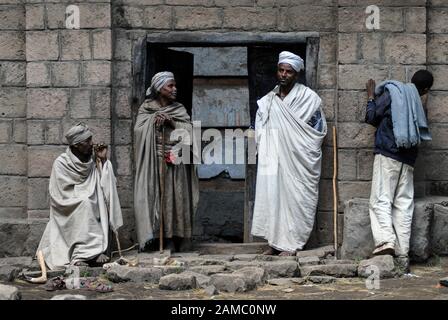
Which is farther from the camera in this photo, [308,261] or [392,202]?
[392,202]

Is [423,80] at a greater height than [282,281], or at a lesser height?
greater

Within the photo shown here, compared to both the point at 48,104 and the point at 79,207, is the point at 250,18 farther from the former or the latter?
the point at 79,207

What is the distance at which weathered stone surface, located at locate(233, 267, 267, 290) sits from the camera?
9.23 metres

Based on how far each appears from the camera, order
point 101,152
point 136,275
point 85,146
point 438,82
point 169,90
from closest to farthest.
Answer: point 136,275 < point 85,146 < point 101,152 < point 169,90 < point 438,82

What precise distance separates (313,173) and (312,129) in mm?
449

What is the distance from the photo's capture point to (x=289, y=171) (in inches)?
422

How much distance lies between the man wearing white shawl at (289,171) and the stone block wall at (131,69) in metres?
0.32

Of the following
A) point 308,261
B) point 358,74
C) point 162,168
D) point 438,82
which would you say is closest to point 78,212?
point 162,168

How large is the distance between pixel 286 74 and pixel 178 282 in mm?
2673

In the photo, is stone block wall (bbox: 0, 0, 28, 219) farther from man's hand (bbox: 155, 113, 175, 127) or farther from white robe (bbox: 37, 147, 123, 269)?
man's hand (bbox: 155, 113, 175, 127)

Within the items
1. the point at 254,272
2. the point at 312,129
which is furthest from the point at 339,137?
the point at 254,272

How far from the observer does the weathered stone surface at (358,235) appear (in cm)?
1037

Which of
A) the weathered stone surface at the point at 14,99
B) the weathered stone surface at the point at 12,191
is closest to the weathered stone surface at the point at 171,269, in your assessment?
the weathered stone surface at the point at 12,191
